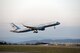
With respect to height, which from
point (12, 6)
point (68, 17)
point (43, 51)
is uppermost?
point (12, 6)

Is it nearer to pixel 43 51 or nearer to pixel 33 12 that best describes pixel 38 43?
pixel 43 51

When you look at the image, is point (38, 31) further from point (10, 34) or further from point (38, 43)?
point (10, 34)

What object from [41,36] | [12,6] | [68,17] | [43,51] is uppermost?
[12,6]

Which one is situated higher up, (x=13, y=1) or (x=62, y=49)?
(x=13, y=1)

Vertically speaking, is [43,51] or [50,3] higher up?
[50,3]

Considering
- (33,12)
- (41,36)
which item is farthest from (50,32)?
(33,12)

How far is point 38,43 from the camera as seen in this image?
4.21 metres

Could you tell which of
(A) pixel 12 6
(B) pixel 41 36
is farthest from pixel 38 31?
(A) pixel 12 6

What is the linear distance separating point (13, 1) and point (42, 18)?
2.06 ft

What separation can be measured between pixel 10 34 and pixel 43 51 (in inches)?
26.8

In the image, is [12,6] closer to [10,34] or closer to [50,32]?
[10,34]

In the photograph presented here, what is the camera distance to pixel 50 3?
4301 millimetres

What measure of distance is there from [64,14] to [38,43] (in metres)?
0.70

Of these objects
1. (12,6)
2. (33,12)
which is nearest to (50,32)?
(33,12)
